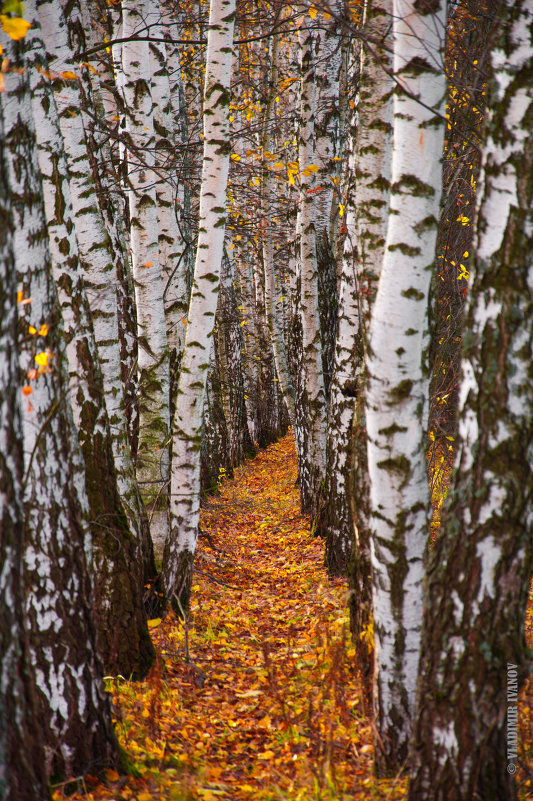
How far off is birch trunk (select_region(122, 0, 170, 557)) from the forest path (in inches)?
46.2

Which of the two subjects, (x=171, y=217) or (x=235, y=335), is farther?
(x=235, y=335)

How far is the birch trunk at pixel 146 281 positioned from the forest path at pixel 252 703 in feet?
3.85

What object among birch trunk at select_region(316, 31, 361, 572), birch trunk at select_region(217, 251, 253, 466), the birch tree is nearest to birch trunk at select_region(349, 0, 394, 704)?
the birch tree

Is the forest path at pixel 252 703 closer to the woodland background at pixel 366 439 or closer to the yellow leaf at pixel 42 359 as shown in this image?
the woodland background at pixel 366 439

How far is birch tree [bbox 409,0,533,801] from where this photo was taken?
2254 mm

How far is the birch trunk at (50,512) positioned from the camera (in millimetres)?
2666

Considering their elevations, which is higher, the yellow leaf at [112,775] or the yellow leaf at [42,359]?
the yellow leaf at [42,359]

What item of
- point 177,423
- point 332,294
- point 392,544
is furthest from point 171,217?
point 392,544

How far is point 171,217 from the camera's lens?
241 inches

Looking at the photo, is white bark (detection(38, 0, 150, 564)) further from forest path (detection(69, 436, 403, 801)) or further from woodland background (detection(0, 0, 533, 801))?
forest path (detection(69, 436, 403, 801))

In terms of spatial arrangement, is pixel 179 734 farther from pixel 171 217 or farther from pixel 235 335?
pixel 235 335

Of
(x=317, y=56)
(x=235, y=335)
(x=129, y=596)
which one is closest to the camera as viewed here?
(x=129, y=596)

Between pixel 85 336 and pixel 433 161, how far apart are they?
7.88ft

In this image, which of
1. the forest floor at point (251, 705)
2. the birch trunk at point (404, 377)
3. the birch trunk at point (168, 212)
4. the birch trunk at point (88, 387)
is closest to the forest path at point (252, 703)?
the forest floor at point (251, 705)
